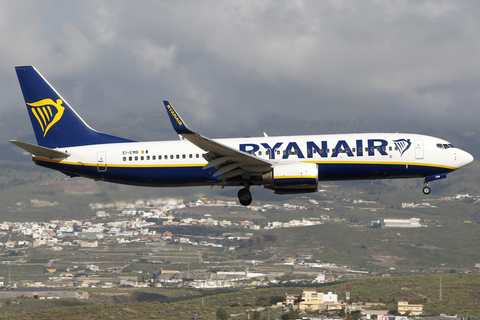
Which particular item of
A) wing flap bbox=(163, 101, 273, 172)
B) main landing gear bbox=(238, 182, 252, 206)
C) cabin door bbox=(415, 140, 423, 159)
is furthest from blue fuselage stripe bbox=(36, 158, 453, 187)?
wing flap bbox=(163, 101, 273, 172)

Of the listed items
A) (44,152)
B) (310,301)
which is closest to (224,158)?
(44,152)

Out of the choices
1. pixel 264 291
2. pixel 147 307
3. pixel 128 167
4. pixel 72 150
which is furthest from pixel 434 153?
pixel 264 291

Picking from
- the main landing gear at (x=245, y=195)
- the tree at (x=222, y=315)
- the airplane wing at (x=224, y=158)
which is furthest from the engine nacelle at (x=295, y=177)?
the tree at (x=222, y=315)

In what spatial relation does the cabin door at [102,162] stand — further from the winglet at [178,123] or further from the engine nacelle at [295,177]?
the engine nacelle at [295,177]

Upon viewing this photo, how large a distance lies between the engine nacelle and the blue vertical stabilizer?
13275 millimetres

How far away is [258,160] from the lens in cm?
3981

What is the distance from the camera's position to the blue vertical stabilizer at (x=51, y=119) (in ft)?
150

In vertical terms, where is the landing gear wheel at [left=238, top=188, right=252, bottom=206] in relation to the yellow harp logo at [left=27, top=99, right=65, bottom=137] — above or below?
below

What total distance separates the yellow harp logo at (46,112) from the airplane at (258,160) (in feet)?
4.77

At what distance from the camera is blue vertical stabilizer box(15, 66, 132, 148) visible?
45.6m

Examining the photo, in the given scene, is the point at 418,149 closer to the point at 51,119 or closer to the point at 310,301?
the point at 51,119

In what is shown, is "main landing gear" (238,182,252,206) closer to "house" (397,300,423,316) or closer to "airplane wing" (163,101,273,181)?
"airplane wing" (163,101,273,181)

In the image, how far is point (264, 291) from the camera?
158875mm

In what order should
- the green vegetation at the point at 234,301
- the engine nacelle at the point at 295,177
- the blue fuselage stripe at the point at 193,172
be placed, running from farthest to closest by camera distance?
the green vegetation at the point at 234,301
the blue fuselage stripe at the point at 193,172
the engine nacelle at the point at 295,177
